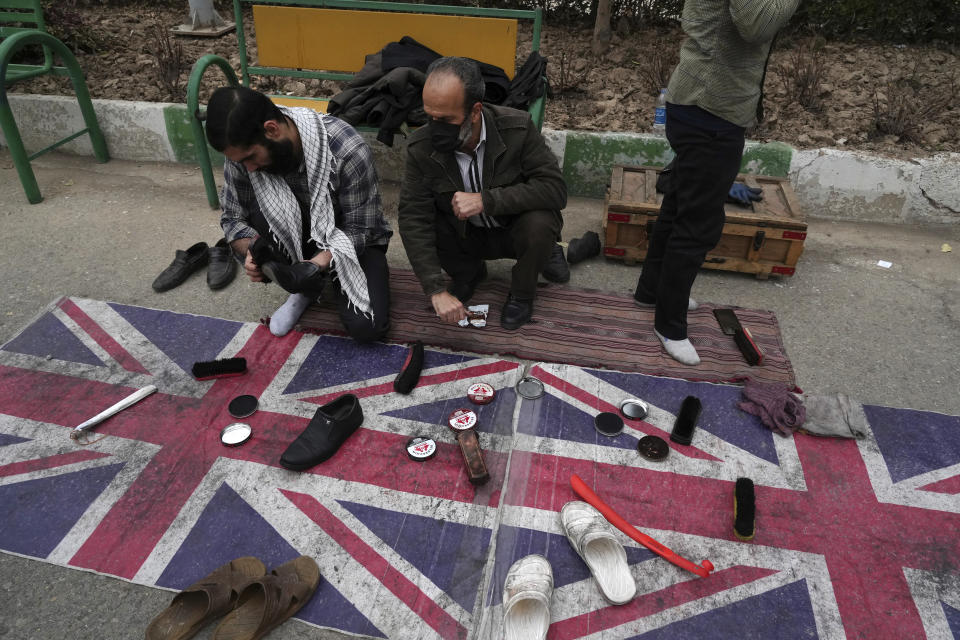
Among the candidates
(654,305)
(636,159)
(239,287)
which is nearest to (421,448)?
(654,305)

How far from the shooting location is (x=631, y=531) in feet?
7.40

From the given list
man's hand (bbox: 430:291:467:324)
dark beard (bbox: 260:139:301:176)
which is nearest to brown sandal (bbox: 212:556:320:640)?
man's hand (bbox: 430:291:467:324)

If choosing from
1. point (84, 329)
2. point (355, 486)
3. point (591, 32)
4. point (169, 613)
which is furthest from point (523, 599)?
point (591, 32)

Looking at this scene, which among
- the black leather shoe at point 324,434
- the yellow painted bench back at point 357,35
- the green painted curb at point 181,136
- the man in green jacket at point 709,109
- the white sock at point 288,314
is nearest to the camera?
the man in green jacket at point 709,109

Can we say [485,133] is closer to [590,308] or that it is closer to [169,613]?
[590,308]

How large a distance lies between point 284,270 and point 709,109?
1.97 m

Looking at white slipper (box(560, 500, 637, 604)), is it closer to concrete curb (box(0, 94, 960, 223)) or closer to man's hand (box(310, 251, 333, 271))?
man's hand (box(310, 251, 333, 271))

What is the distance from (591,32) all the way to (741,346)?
4243 mm

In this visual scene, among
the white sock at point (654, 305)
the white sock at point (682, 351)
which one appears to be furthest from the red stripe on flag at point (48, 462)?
the white sock at point (654, 305)

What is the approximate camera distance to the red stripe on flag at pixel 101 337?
305 cm

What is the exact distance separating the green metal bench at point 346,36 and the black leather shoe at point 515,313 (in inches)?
52.2

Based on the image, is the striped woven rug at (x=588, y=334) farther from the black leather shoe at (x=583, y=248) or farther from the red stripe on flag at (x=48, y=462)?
the red stripe on flag at (x=48, y=462)

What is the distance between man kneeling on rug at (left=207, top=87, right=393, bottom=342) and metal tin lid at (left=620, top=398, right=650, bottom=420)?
126 cm

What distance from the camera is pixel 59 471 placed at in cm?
250
